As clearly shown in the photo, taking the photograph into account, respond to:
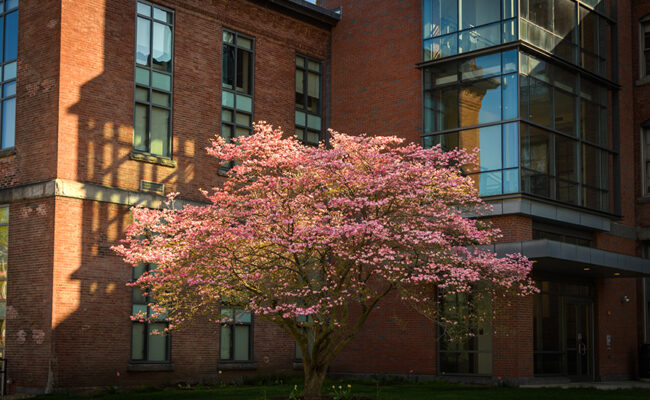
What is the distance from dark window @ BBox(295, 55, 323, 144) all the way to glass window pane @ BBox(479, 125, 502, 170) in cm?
684

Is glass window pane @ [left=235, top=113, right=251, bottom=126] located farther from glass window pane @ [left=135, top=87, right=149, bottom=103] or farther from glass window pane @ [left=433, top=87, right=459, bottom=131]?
glass window pane @ [left=433, top=87, right=459, bottom=131]

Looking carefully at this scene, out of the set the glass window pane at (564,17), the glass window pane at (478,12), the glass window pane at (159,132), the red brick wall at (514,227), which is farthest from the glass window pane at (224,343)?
the glass window pane at (564,17)

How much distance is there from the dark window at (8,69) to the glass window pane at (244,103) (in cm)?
689

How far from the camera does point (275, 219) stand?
53.6 feet

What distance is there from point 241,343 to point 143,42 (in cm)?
954

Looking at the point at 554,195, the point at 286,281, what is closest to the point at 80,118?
the point at 286,281

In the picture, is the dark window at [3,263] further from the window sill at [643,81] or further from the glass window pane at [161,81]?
the window sill at [643,81]

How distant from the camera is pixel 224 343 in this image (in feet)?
83.0

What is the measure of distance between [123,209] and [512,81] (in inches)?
456

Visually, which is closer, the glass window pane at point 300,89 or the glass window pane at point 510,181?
the glass window pane at point 510,181

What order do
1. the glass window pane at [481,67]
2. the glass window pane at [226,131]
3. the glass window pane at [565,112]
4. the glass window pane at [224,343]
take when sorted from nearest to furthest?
the glass window pane at [481,67]
the glass window pane at [224,343]
the glass window pane at [565,112]
the glass window pane at [226,131]

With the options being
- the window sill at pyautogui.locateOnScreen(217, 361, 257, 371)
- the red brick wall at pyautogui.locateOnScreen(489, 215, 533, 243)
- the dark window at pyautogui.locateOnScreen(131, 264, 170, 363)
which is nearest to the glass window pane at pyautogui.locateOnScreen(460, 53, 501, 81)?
the red brick wall at pyautogui.locateOnScreen(489, 215, 533, 243)

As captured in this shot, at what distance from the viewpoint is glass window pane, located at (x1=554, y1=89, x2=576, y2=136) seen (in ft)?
82.9

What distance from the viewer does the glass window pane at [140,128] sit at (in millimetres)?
23625
